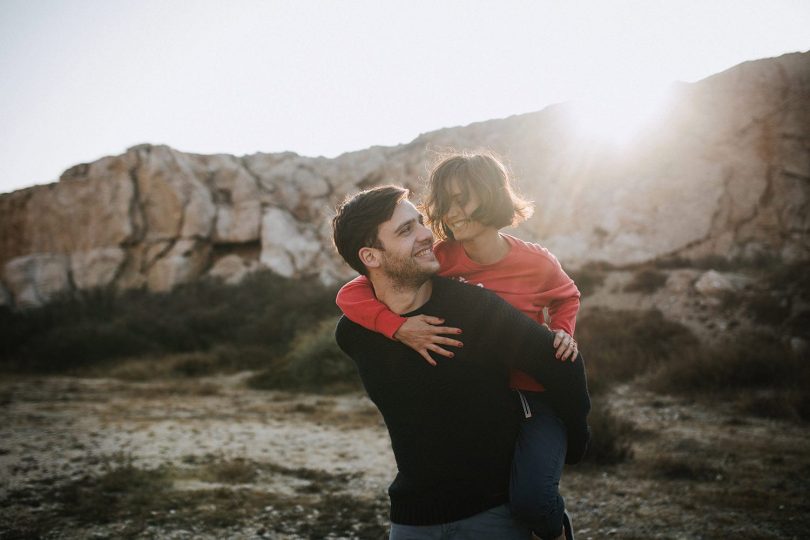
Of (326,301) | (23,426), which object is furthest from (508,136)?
(23,426)

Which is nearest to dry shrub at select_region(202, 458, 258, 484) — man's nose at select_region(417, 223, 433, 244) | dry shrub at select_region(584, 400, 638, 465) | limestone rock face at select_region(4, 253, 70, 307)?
dry shrub at select_region(584, 400, 638, 465)

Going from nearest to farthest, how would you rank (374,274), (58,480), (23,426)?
(374,274)
(58,480)
(23,426)

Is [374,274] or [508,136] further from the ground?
[508,136]

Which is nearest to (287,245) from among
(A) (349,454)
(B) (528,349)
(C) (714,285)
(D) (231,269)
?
(D) (231,269)

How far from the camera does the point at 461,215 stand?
8.16 ft

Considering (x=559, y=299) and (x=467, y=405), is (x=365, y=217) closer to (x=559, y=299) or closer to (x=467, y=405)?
(x=467, y=405)

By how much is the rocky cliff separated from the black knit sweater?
70.1ft

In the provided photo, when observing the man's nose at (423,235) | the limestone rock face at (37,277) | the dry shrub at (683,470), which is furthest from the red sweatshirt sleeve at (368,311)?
the limestone rock face at (37,277)

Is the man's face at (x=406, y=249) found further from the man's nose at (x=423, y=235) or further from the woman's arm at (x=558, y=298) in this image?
the woman's arm at (x=558, y=298)

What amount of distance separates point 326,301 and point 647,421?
1262 centimetres

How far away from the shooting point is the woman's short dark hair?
2471mm

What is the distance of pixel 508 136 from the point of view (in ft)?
94.5

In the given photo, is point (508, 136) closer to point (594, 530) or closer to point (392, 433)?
point (594, 530)

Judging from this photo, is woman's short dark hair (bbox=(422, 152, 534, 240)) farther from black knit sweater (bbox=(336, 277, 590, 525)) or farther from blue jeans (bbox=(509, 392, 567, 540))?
blue jeans (bbox=(509, 392, 567, 540))
